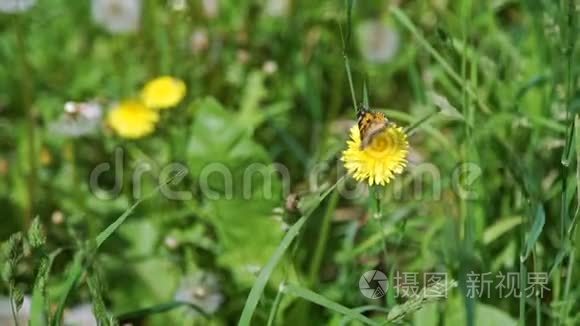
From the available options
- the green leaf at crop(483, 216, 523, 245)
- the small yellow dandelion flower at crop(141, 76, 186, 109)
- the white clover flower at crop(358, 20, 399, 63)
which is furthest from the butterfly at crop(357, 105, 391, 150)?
the white clover flower at crop(358, 20, 399, 63)

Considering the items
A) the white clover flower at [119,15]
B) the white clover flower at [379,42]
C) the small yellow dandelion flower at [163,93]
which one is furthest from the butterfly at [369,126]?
the white clover flower at [119,15]

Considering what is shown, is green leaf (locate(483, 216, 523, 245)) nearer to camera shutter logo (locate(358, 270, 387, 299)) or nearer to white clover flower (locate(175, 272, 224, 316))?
camera shutter logo (locate(358, 270, 387, 299))

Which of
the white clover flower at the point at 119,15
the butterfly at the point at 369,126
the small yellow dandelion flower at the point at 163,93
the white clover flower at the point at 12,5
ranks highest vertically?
the white clover flower at the point at 119,15

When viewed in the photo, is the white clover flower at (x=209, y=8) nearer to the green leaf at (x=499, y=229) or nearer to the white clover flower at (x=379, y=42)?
the white clover flower at (x=379, y=42)

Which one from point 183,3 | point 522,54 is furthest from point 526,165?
point 183,3

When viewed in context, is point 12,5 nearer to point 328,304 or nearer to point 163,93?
point 163,93

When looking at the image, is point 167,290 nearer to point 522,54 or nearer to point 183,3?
point 183,3
